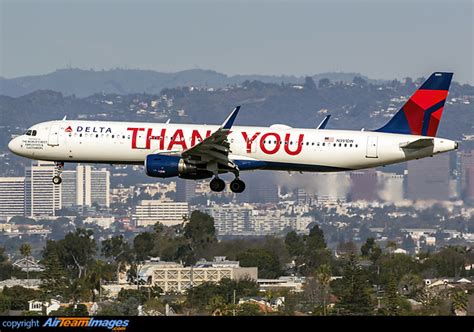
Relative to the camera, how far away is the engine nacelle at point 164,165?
6850cm

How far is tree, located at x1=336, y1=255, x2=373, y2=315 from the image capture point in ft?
239

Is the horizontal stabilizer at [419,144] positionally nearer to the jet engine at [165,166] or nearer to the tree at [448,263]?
the jet engine at [165,166]

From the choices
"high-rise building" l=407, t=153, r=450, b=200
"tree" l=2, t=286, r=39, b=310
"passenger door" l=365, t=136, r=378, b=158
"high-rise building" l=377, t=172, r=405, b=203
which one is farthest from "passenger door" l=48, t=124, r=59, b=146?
"high-rise building" l=407, t=153, r=450, b=200

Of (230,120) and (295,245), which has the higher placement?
(230,120)

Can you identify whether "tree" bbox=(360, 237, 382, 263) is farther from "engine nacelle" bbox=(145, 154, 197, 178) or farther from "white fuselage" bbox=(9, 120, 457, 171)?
"engine nacelle" bbox=(145, 154, 197, 178)

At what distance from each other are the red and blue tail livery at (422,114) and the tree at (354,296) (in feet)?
33.9

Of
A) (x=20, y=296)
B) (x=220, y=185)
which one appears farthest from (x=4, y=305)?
(x=220, y=185)

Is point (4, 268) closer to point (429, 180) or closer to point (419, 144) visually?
point (419, 144)

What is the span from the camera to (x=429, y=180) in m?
168

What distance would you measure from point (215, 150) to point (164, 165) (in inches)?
118

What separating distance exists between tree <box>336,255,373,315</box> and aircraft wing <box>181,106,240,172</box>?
10.7m

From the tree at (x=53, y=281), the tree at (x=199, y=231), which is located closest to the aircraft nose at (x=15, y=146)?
the tree at (x=53, y=281)
